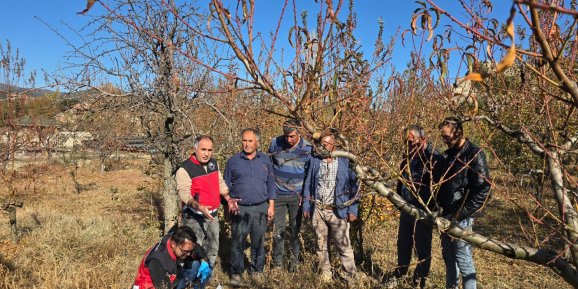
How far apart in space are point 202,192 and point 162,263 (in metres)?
1.00

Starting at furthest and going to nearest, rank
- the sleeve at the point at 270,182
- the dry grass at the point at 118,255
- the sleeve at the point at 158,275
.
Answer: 1. the sleeve at the point at 270,182
2. the dry grass at the point at 118,255
3. the sleeve at the point at 158,275

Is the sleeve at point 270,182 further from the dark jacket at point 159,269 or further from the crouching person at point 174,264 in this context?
the dark jacket at point 159,269

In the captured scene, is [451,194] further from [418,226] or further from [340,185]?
[340,185]

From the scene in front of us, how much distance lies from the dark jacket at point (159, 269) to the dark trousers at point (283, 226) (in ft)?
4.72

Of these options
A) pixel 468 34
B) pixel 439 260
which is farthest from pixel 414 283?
pixel 468 34

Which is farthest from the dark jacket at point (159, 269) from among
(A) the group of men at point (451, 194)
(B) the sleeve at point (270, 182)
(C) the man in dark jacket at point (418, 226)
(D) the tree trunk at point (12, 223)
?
(D) the tree trunk at point (12, 223)

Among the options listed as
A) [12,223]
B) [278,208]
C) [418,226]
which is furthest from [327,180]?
[12,223]

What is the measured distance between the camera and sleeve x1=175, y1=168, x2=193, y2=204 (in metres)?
3.74

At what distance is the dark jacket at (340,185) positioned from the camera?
12.8ft

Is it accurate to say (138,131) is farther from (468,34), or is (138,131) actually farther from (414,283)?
(468,34)

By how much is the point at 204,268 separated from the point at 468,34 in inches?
110

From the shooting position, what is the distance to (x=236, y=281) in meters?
4.16

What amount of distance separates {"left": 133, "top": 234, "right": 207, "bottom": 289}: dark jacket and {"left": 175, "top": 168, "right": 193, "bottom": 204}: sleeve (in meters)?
0.57

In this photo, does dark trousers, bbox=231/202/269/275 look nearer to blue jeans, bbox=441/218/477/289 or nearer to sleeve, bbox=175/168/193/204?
sleeve, bbox=175/168/193/204
